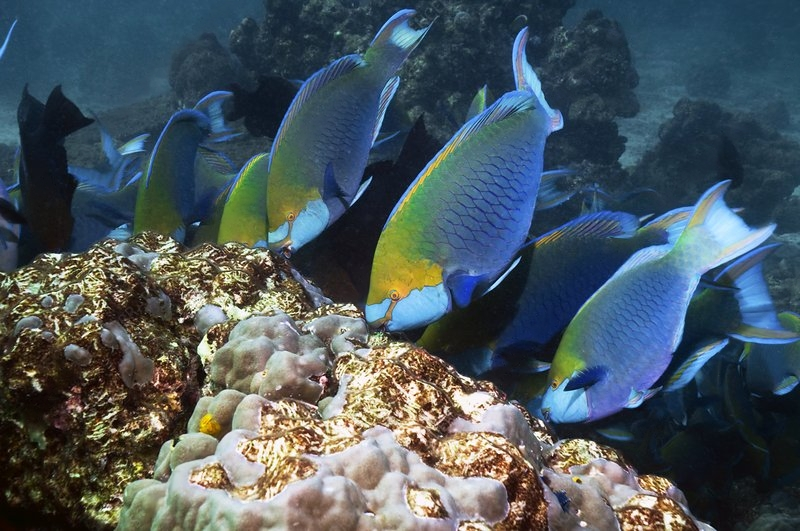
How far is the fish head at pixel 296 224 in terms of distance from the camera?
2.12m

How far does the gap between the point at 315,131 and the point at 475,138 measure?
0.75 metres

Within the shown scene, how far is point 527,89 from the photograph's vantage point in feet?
6.37

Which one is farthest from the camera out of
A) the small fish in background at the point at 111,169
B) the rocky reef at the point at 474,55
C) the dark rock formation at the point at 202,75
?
the dark rock formation at the point at 202,75

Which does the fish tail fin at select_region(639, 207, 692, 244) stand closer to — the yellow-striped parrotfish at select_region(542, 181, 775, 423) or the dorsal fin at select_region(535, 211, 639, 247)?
the dorsal fin at select_region(535, 211, 639, 247)

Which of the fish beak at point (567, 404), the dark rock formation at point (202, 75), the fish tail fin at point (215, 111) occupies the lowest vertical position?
the fish beak at point (567, 404)

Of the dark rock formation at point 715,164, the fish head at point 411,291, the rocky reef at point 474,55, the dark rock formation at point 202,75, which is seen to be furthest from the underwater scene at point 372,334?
the dark rock formation at point 202,75

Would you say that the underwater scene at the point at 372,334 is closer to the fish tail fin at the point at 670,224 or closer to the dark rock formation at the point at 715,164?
the fish tail fin at the point at 670,224

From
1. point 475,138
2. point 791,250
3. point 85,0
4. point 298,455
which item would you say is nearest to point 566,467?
point 298,455

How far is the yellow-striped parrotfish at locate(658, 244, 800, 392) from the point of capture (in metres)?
2.11

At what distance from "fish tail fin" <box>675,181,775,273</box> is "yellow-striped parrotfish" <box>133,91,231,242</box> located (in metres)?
2.22

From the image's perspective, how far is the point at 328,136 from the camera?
2.10m

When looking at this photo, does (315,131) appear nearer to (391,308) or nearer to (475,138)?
(475,138)

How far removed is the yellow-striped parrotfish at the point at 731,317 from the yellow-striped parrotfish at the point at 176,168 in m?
2.50

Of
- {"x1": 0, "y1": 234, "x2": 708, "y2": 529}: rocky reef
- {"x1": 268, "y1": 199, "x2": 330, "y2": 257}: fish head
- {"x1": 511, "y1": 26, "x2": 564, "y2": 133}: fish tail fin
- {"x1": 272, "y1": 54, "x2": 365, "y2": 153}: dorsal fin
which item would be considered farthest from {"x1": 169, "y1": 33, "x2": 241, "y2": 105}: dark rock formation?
{"x1": 0, "y1": 234, "x2": 708, "y2": 529}: rocky reef
